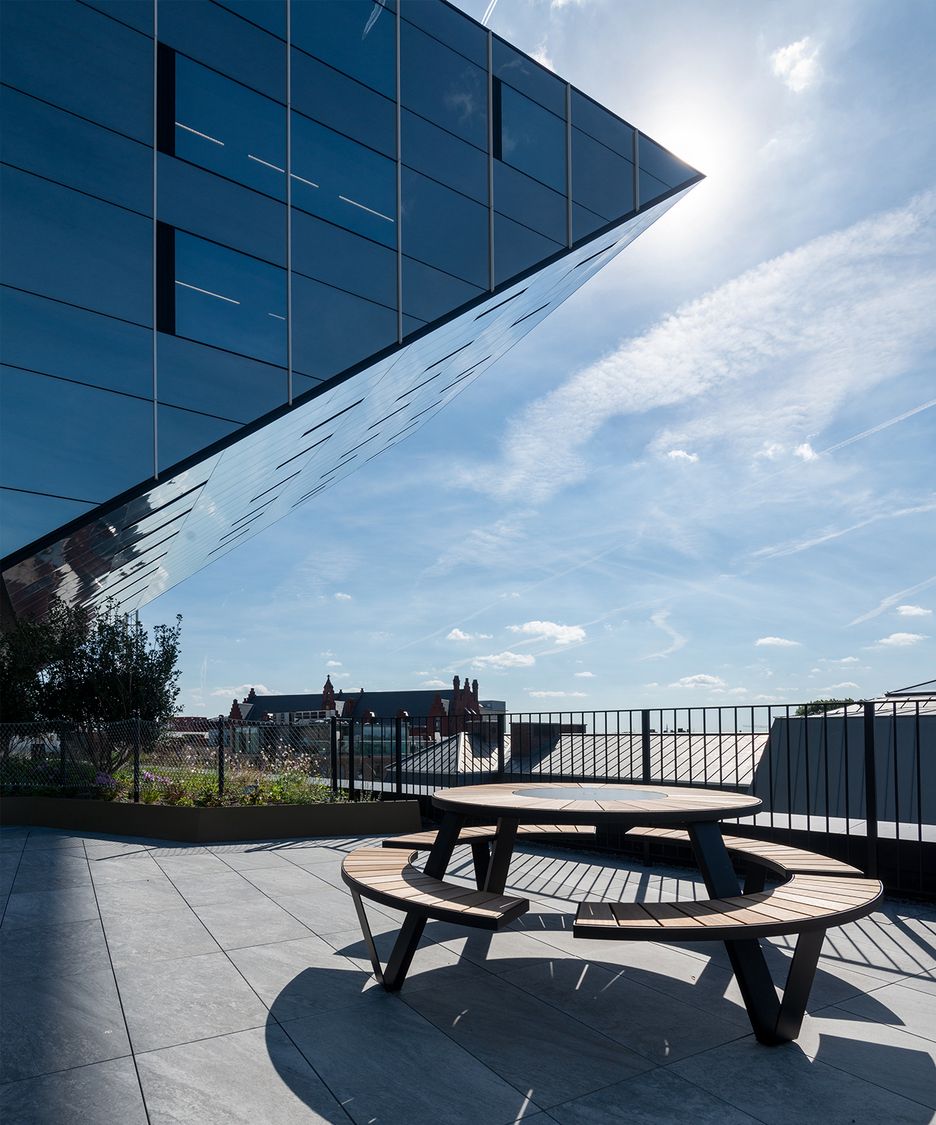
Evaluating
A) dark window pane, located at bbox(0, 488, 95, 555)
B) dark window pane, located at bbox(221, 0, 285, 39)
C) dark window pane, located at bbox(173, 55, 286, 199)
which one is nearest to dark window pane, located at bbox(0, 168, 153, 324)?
dark window pane, located at bbox(173, 55, 286, 199)

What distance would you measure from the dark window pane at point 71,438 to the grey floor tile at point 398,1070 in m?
7.84

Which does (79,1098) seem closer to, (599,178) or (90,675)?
(90,675)

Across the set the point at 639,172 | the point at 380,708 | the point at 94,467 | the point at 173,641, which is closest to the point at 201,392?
the point at 94,467

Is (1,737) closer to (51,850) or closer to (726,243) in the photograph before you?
(51,850)

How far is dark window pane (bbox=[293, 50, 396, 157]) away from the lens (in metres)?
12.6

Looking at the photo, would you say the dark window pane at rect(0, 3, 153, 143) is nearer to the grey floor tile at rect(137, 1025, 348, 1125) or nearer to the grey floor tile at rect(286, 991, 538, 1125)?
the grey floor tile at rect(137, 1025, 348, 1125)

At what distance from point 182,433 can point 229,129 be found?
15.7 ft

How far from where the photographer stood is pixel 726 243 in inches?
386

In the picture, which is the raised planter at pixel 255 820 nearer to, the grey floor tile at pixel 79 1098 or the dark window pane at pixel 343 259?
the grey floor tile at pixel 79 1098

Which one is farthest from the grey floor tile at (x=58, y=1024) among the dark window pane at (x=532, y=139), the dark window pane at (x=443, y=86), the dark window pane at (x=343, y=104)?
the dark window pane at (x=532, y=139)

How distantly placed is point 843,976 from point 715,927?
6.25 ft

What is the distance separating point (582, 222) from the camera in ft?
53.3

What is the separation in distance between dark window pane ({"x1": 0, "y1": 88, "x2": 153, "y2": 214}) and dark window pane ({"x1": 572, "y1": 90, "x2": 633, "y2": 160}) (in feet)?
32.4

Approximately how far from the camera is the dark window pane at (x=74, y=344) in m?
9.35
